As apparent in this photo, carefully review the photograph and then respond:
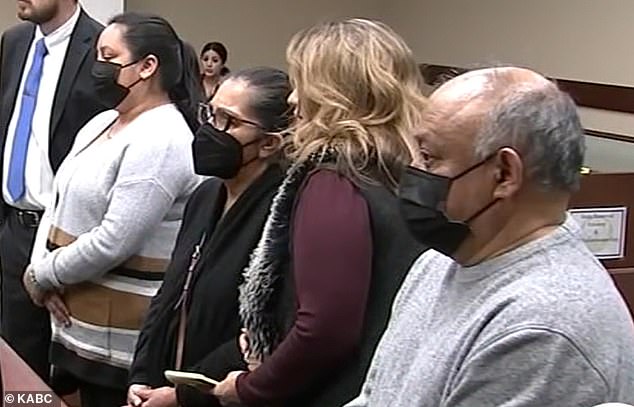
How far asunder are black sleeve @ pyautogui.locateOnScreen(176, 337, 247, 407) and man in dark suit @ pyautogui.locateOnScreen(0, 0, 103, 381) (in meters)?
1.02

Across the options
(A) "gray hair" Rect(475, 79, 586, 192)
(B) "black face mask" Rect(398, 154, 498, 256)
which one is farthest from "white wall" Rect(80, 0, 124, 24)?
(A) "gray hair" Rect(475, 79, 586, 192)

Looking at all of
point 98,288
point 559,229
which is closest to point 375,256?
point 559,229

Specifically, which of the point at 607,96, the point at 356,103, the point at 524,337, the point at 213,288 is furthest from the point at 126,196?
the point at 607,96

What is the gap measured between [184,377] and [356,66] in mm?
619

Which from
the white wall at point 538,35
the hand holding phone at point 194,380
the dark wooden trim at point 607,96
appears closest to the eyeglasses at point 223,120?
the hand holding phone at point 194,380

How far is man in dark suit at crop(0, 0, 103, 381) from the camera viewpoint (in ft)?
9.87

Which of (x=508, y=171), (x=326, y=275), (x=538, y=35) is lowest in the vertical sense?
(x=538, y=35)

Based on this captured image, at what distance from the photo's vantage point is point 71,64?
308 cm

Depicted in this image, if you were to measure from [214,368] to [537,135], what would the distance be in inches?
35.4

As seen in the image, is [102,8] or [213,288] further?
[102,8]

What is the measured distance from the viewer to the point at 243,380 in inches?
75.0

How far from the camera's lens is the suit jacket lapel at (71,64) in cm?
304

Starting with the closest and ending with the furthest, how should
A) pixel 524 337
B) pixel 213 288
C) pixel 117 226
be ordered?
pixel 524 337
pixel 213 288
pixel 117 226

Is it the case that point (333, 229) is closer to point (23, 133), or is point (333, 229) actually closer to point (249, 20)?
point (23, 133)
